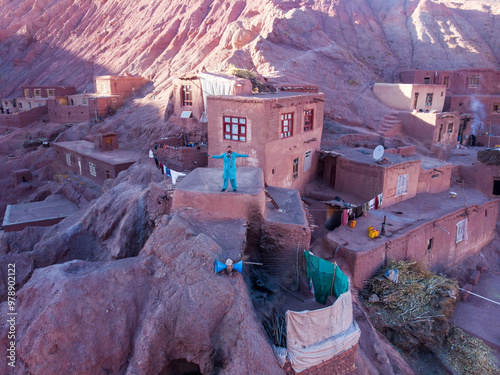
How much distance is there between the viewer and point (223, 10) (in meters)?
44.6

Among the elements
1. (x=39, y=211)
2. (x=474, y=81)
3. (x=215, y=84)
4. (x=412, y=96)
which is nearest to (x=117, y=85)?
(x=39, y=211)

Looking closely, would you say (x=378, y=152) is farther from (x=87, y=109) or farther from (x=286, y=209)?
(x=87, y=109)

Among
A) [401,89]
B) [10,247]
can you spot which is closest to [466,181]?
[401,89]

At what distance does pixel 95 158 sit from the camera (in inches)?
941

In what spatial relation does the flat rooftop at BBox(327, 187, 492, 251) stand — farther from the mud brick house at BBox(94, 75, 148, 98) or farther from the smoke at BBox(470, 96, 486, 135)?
the mud brick house at BBox(94, 75, 148, 98)

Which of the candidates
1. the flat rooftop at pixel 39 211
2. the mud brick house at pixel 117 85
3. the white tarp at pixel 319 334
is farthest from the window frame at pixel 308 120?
the mud brick house at pixel 117 85

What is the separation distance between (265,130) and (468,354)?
1060cm

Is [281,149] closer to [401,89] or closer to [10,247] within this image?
[10,247]

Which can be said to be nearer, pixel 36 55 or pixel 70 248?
pixel 70 248

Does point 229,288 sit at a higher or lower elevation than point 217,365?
higher

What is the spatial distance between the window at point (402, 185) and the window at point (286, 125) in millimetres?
5625

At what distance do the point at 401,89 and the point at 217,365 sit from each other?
2893 centimetres

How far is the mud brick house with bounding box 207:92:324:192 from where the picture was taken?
1554 cm

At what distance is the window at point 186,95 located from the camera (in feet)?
79.2
